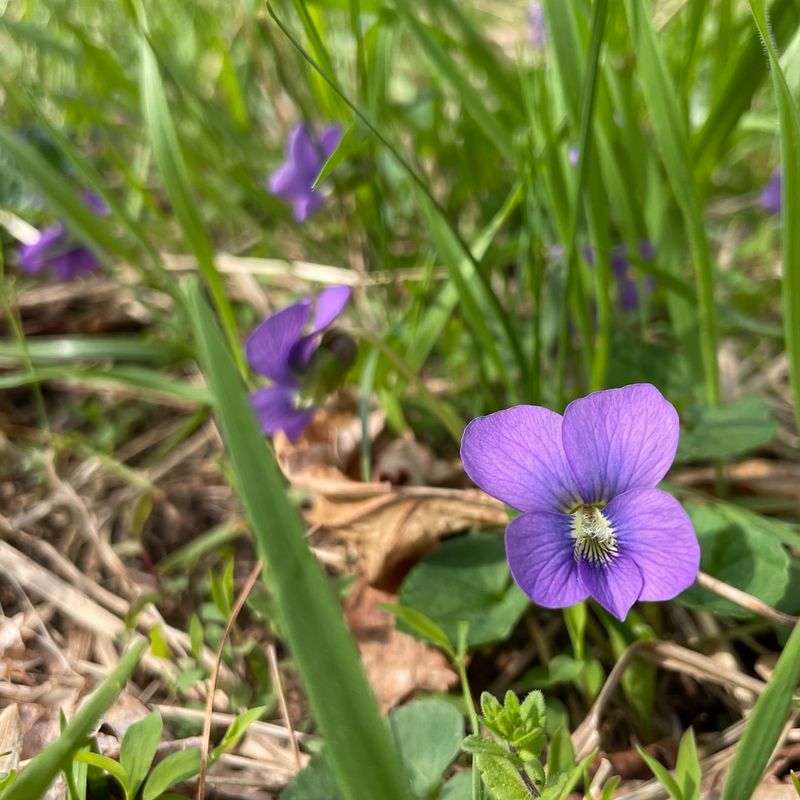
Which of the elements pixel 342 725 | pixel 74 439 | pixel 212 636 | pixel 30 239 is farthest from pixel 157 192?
pixel 342 725

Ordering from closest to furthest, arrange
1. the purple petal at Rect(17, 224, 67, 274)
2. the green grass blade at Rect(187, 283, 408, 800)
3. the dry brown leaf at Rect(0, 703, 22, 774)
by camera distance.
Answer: the green grass blade at Rect(187, 283, 408, 800) → the dry brown leaf at Rect(0, 703, 22, 774) → the purple petal at Rect(17, 224, 67, 274)

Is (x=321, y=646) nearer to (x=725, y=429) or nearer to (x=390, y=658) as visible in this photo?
(x=390, y=658)

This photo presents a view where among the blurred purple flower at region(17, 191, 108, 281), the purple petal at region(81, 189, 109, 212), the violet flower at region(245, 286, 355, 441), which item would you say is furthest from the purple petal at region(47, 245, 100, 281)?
the violet flower at region(245, 286, 355, 441)

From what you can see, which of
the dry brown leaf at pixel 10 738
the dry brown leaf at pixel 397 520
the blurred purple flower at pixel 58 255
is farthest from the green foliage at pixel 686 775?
the blurred purple flower at pixel 58 255

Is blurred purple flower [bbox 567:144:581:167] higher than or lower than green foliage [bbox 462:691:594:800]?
higher

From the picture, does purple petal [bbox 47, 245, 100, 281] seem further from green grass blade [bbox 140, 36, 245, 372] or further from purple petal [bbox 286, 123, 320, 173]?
green grass blade [bbox 140, 36, 245, 372]

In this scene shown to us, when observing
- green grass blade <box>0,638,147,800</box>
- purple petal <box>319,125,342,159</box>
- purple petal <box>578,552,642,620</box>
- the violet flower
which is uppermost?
purple petal <box>319,125,342,159</box>
